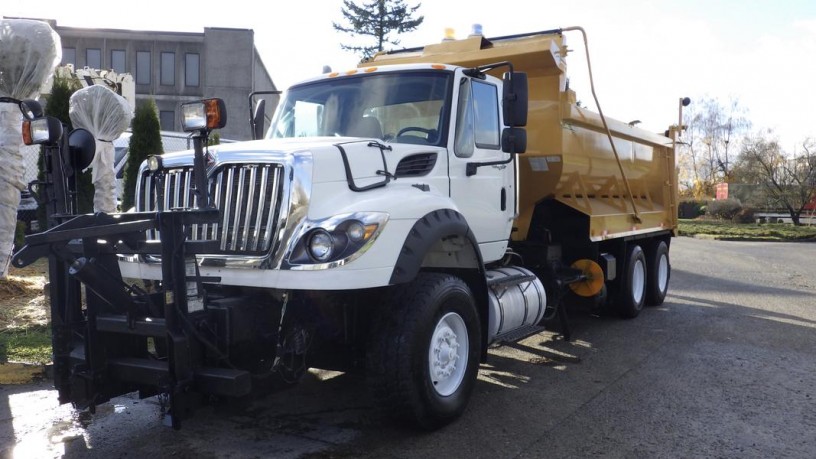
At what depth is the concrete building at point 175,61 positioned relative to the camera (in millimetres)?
38281

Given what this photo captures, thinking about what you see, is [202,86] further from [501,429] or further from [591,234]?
[501,429]

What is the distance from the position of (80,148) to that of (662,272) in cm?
879

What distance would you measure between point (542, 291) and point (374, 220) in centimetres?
306

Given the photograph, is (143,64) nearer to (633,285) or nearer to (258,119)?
(633,285)

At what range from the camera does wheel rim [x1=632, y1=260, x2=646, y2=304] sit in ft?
31.7

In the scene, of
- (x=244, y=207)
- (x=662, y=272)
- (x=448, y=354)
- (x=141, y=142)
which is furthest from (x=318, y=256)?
(x=141, y=142)

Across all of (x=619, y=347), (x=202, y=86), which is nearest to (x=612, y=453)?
(x=619, y=347)

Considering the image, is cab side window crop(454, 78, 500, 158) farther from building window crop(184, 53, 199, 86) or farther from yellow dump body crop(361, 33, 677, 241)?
building window crop(184, 53, 199, 86)

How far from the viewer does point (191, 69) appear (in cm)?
3947

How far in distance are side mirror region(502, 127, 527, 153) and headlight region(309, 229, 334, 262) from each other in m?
2.28

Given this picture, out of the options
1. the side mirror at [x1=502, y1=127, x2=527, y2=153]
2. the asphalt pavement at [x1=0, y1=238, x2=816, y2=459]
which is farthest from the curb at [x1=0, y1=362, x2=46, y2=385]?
the side mirror at [x1=502, y1=127, x2=527, y2=153]

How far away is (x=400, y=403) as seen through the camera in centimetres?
446

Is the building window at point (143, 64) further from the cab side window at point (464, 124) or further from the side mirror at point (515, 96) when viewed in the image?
the side mirror at point (515, 96)

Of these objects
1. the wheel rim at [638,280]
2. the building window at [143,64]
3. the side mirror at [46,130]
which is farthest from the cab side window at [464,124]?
the building window at [143,64]
